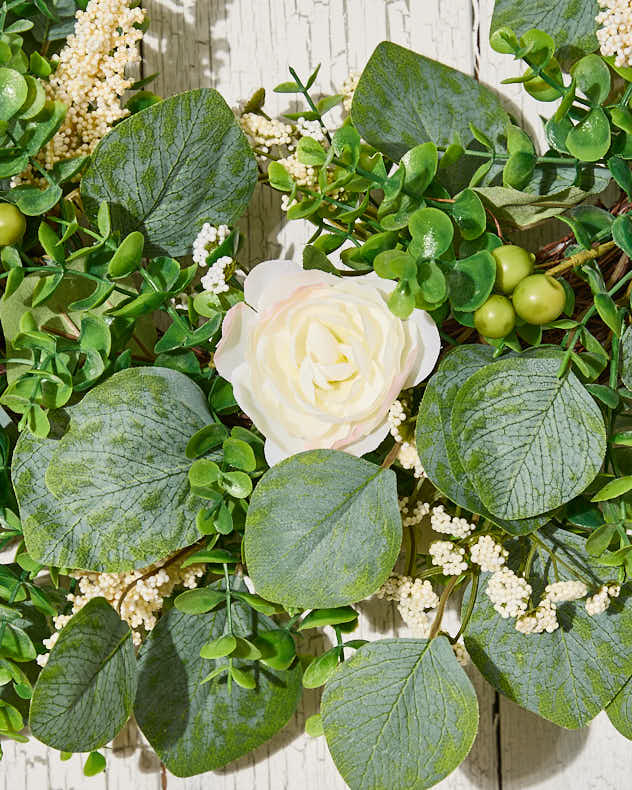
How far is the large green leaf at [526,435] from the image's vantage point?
422 millimetres

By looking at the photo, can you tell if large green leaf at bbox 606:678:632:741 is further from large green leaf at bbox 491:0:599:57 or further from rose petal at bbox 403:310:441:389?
large green leaf at bbox 491:0:599:57

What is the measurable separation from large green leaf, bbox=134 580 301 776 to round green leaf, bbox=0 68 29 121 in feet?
0.94

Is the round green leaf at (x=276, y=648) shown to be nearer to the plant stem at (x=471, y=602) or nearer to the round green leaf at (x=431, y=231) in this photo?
the plant stem at (x=471, y=602)

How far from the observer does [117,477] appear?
438mm

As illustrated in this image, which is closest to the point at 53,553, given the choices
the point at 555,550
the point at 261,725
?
the point at 261,725

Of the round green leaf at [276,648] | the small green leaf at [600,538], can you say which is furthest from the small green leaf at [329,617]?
the small green leaf at [600,538]

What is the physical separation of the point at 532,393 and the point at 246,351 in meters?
0.15

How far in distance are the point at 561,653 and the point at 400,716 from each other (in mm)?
105

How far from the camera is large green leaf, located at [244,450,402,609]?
430mm

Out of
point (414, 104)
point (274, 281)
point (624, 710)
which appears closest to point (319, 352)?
point (274, 281)

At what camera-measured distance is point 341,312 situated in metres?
0.42

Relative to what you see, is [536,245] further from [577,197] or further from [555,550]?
[555,550]

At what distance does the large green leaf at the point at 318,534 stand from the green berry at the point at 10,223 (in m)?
0.18

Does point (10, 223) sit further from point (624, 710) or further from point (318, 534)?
point (624, 710)
